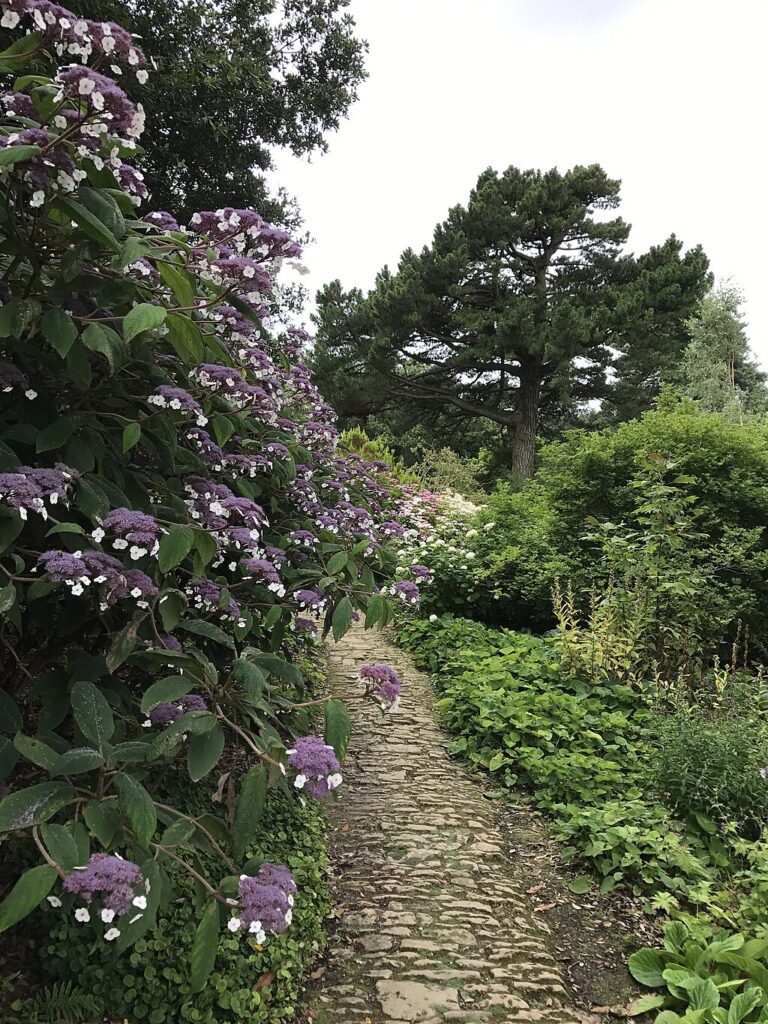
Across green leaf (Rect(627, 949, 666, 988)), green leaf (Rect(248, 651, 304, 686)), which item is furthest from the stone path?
green leaf (Rect(248, 651, 304, 686))

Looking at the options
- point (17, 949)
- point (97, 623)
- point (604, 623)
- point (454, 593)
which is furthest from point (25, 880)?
point (454, 593)

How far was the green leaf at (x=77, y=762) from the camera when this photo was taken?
0.97 metres

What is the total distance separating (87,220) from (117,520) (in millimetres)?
530

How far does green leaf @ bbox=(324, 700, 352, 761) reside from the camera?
1.22 meters

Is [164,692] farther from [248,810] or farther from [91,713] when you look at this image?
[248,810]

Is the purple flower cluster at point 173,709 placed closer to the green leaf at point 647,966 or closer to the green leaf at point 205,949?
the green leaf at point 205,949

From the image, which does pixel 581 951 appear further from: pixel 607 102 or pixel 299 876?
pixel 607 102

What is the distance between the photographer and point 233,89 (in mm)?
6633

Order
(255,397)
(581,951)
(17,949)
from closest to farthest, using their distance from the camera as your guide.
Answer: (17,949) < (255,397) < (581,951)

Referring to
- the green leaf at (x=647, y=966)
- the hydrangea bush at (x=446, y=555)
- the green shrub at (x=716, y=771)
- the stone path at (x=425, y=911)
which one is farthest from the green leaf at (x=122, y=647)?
the hydrangea bush at (x=446, y=555)

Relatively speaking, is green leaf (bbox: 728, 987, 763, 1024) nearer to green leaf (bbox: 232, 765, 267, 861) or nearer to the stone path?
the stone path

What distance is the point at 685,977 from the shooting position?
5.88 feet

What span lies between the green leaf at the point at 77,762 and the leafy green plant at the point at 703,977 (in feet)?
5.65

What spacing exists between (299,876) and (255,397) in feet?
5.37
